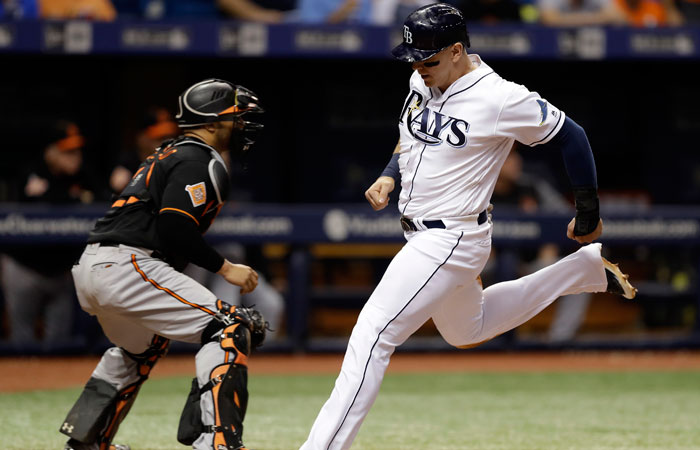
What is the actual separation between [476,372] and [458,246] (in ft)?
13.0

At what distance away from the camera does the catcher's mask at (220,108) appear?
153 inches

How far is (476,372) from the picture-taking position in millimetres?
7473

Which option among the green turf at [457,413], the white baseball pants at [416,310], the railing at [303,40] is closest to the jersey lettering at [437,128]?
the white baseball pants at [416,310]

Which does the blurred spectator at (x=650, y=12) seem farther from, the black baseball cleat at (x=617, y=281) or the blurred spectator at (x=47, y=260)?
the black baseball cleat at (x=617, y=281)

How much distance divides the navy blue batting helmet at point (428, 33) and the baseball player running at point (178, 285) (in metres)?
0.68

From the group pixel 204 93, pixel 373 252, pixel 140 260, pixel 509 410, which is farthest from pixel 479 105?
pixel 373 252

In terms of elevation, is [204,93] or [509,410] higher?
[204,93]

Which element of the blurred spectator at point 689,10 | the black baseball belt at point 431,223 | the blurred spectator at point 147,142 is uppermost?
the black baseball belt at point 431,223

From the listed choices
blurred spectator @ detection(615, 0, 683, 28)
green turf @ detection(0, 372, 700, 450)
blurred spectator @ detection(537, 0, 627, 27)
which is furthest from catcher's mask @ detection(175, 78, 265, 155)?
A: blurred spectator @ detection(615, 0, 683, 28)

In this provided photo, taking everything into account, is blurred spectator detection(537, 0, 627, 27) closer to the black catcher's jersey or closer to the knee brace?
the black catcher's jersey

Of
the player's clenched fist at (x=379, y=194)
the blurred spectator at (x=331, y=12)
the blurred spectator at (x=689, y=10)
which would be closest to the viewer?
the player's clenched fist at (x=379, y=194)

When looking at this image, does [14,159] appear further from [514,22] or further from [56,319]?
[514,22]

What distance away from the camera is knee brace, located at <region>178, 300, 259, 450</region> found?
357cm

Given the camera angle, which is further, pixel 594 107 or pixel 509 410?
pixel 594 107
